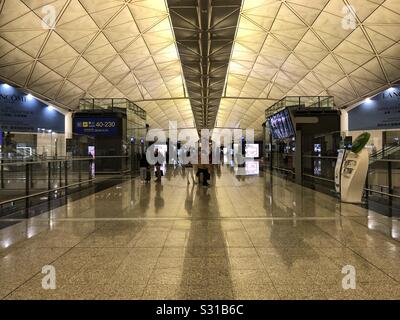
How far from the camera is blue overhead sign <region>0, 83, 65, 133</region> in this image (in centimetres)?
3206

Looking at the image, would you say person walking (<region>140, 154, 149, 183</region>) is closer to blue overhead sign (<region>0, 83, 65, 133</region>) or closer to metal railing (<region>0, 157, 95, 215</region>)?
metal railing (<region>0, 157, 95, 215</region>)

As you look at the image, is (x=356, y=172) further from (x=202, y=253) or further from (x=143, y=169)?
(x=143, y=169)

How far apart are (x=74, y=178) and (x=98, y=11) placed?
18343 mm

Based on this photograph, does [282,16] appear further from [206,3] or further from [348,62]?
[206,3]

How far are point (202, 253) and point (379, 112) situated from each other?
37.4m

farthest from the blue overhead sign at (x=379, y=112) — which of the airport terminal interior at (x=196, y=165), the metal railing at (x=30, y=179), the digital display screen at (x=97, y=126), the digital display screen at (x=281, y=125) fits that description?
the metal railing at (x=30, y=179)

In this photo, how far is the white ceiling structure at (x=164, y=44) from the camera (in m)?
27.0

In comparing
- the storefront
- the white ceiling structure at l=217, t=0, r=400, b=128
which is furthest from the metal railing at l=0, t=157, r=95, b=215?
the white ceiling structure at l=217, t=0, r=400, b=128

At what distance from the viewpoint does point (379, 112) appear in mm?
37219

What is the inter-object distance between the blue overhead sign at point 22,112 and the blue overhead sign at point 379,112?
34.5 metres

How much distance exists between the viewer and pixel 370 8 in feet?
84.9

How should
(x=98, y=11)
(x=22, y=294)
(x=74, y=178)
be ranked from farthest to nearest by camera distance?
(x=98, y=11)
(x=74, y=178)
(x=22, y=294)

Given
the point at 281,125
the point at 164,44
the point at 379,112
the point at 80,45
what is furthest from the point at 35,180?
the point at 379,112
